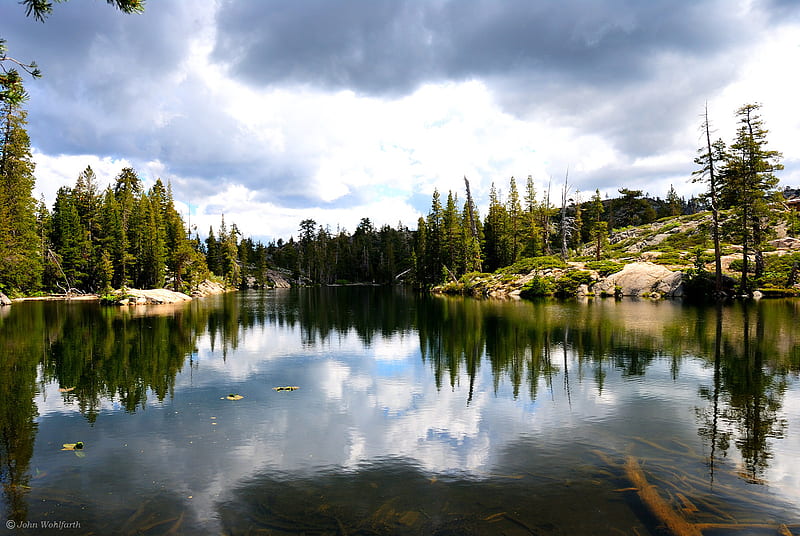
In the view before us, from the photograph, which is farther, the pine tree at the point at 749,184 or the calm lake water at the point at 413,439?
the pine tree at the point at 749,184

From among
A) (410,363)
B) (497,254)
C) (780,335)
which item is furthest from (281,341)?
(497,254)

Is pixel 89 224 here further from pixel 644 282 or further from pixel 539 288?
pixel 644 282

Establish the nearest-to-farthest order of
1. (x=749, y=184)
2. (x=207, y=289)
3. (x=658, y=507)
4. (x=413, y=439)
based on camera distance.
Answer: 1. (x=658, y=507)
2. (x=413, y=439)
3. (x=749, y=184)
4. (x=207, y=289)

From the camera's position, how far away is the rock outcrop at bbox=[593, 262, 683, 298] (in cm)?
4681

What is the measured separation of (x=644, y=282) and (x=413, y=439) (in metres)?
47.4

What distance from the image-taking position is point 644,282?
1937 inches

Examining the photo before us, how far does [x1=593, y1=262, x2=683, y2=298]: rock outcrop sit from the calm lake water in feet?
91.8

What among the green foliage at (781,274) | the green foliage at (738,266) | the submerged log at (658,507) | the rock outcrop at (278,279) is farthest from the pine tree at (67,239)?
the green foliage at (781,274)

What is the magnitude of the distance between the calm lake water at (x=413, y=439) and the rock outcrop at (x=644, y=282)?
27972mm

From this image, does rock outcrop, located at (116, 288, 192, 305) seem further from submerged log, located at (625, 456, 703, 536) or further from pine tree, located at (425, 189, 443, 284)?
submerged log, located at (625, 456, 703, 536)

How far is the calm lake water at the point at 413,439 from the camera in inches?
269

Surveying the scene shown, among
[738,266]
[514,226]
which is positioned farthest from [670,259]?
[514,226]

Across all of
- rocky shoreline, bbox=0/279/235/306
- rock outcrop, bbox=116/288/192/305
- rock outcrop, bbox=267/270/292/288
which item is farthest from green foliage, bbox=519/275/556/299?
rock outcrop, bbox=267/270/292/288

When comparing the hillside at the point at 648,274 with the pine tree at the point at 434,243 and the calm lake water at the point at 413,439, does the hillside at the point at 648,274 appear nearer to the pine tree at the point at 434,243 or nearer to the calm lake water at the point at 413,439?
the pine tree at the point at 434,243
